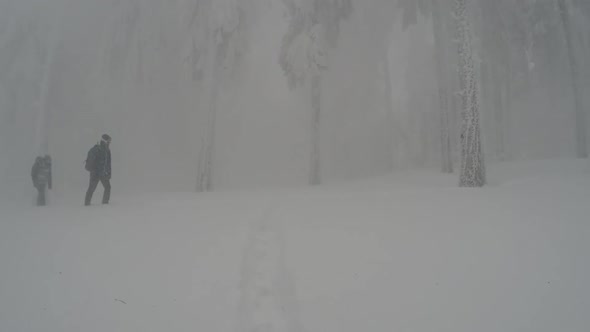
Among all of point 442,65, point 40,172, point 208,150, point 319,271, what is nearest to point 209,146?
point 208,150

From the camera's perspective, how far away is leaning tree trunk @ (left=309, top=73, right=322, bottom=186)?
42.6 ft

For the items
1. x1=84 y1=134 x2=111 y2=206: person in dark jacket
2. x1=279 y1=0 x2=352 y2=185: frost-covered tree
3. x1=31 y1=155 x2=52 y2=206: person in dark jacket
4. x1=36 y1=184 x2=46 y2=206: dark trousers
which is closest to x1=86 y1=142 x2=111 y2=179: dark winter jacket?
x1=84 y1=134 x2=111 y2=206: person in dark jacket

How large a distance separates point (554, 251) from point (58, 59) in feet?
61.6

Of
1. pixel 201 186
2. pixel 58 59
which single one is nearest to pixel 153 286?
pixel 201 186

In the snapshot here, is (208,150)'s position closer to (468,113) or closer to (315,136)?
(315,136)

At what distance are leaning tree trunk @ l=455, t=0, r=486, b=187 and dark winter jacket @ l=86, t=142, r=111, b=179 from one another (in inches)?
328

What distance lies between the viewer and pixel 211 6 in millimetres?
12711

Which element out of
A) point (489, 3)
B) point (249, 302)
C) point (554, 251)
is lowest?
point (249, 302)

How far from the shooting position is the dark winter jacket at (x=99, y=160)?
25.2 ft

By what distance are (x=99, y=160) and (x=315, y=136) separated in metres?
7.65

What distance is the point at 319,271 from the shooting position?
379 centimetres

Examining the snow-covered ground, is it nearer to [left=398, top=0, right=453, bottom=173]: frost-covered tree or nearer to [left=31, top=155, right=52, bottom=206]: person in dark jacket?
[left=31, top=155, right=52, bottom=206]: person in dark jacket

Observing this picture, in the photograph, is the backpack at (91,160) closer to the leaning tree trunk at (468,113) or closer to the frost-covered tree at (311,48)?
the frost-covered tree at (311,48)

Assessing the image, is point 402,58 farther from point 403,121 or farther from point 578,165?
point 578,165
